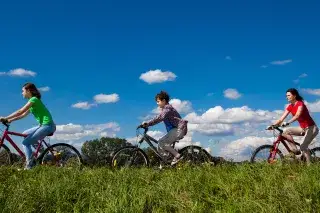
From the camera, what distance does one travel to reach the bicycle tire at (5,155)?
13.5m

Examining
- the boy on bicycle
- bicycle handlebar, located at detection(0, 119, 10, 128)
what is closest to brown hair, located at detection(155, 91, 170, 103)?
the boy on bicycle

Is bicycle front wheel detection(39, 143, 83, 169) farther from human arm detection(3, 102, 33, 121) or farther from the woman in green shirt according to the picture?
human arm detection(3, 102, 33, 121)

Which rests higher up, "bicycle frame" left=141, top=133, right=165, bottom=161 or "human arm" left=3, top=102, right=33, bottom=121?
"human arm" left=3, top=102, right=33, bottom=121

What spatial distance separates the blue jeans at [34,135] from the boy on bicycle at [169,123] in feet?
8.72

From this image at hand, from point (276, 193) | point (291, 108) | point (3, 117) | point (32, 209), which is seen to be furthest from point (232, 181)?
point (3, 117)

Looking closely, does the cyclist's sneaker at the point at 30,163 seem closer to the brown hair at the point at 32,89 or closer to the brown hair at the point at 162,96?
the brown hair at the point at 32,89

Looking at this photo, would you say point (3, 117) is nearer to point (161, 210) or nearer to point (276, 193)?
point (161, 210)

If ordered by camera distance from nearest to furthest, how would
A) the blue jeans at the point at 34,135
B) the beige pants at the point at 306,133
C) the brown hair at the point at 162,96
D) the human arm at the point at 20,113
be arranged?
the blue jeans at the point at 34,135, the human arm at the point at 20,113, the beige pants at the point at 306,133, the brown hair at the point at 162,96

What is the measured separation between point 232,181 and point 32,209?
324 centimetres

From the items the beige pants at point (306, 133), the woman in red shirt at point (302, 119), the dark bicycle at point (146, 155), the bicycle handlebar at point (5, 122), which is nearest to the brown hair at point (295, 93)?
the woman in red shirt at point (302, 119)

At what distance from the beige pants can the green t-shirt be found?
22.4 ft

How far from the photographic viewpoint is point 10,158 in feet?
44.4

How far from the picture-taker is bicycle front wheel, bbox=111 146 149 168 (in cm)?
1317

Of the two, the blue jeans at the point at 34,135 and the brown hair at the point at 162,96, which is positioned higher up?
the brown hair at the point at 162,96
